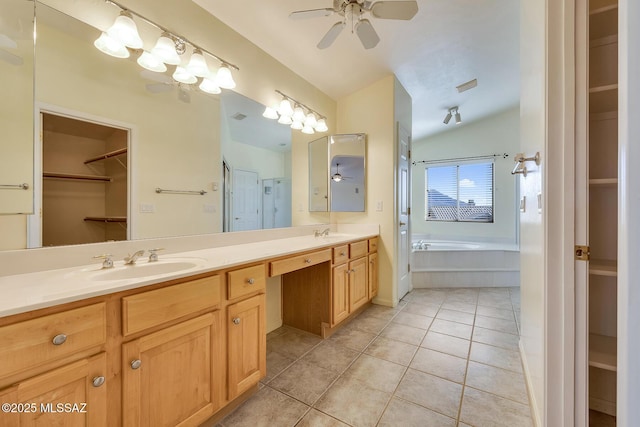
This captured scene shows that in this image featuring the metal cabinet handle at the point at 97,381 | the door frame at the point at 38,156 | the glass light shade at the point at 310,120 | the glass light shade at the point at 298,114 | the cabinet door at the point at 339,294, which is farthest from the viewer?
the glass light shade at the point at 310,120

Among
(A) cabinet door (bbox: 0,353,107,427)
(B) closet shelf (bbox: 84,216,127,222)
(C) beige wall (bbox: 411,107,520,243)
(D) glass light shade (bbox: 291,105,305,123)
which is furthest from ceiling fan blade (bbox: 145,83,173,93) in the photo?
(C) beige wall (bbox: 411,107,520,243)

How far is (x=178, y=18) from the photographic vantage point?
165 cm

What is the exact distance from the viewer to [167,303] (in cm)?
108

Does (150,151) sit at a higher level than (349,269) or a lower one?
higher

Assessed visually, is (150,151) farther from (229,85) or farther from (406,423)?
(406,423)

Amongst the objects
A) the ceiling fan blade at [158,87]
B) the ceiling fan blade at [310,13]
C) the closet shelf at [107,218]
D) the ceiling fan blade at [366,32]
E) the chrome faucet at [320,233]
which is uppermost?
the ceiling fan blade at [310,13]

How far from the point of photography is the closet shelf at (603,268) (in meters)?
1.07

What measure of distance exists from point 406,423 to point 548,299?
902 mm

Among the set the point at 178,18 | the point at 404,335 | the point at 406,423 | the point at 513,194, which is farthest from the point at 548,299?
the point at 513,194

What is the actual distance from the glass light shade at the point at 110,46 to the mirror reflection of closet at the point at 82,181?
395 millimetres

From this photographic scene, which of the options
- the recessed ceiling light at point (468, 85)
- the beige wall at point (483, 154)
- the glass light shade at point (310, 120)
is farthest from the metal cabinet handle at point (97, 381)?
the beige wall at point (483, 154)

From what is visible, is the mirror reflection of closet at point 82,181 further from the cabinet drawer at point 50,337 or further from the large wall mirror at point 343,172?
the large wall mirror at point 343,172

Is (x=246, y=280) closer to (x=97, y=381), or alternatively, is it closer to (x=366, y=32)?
(x=97, y=381)

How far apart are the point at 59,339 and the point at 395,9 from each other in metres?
2.08
